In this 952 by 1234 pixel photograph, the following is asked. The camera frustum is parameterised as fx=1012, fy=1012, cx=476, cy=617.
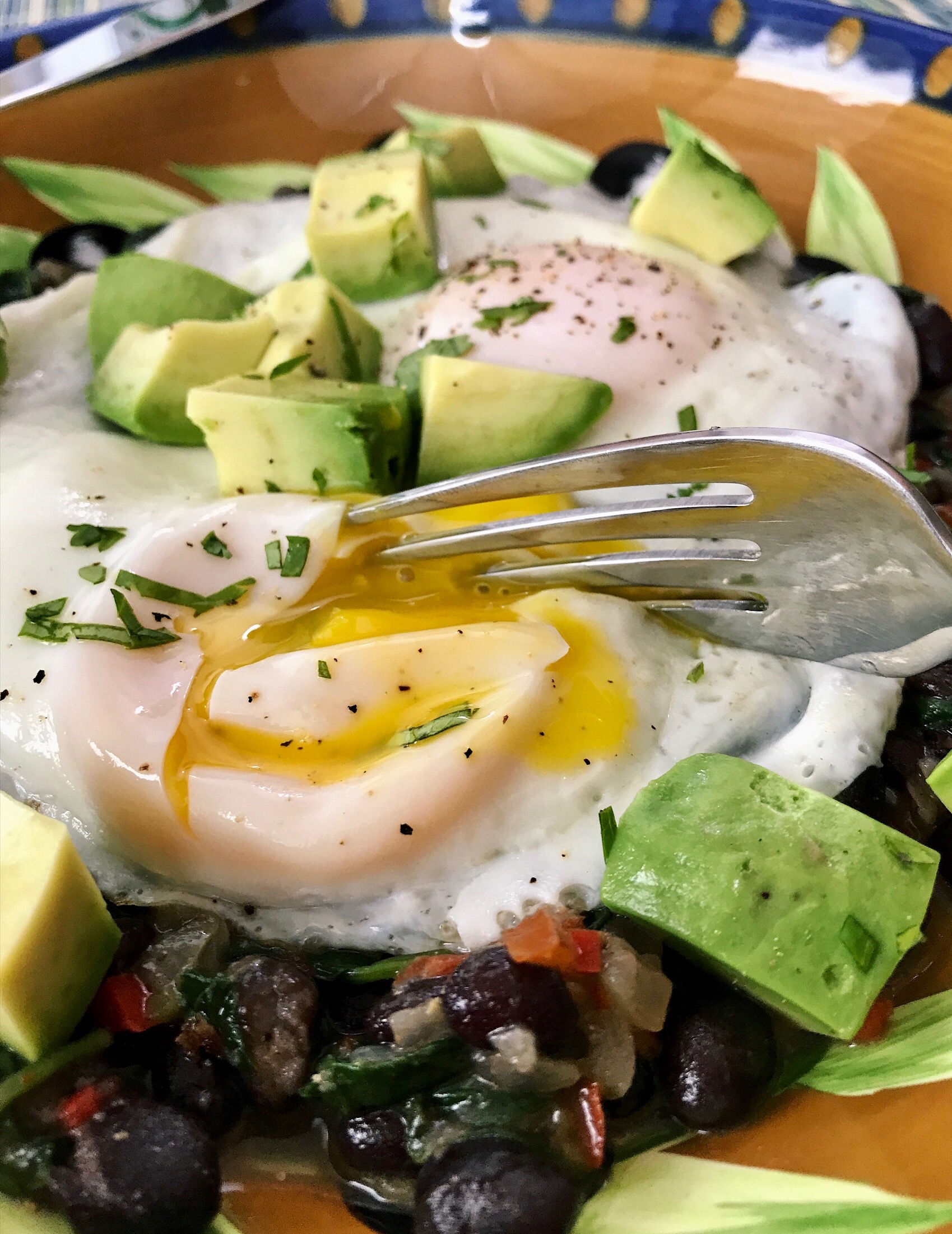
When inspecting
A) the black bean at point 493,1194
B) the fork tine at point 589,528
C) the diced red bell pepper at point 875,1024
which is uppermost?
the fork tine at point 589,528

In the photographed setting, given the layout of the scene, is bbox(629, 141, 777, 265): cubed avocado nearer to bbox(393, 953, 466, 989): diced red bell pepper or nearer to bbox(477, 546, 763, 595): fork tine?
bbox(477, 546, 763, 595): fork tine

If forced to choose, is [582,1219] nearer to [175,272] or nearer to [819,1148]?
[819,1148]

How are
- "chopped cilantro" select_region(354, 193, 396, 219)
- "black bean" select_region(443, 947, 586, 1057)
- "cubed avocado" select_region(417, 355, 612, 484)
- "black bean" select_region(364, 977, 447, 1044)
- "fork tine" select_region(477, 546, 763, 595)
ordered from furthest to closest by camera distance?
"chopped cilantro" select_region(354, 193, 396, 219), "cubed avocado" select_region(417, 355, 612, 484), "fork tine" select_region(477, 546, 763, 595), "black bean" select_region(364, 977, 447, 1044), "black bean" select_region(443, 947, 586, 1057)

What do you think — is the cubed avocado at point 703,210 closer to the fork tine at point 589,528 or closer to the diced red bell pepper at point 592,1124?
the fork tine at point 589,528

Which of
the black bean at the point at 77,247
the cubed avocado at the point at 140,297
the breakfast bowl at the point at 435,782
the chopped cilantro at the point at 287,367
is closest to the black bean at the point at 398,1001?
the breakfast bowl at the point at 435,782

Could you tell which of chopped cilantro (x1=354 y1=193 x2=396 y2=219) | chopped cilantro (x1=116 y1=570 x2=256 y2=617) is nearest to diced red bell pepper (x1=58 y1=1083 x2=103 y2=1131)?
chopped cilantro (x1=116 y1=570 x2=256 y2=617)

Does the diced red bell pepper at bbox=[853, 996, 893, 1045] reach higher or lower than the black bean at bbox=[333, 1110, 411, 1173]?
lower
